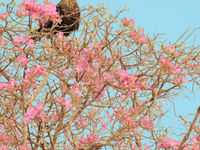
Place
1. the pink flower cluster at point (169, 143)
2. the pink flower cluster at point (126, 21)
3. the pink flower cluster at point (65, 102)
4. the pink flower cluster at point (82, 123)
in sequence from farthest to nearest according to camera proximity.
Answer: the pink flower cluster at point (82, 123), the pink flower cluster at point (126, 21), the pink flower cluster at point (169, 143), the pink flower cluster at point (65, 102)

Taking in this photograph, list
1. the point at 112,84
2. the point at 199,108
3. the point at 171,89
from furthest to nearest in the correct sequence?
the point at 171,89 < the point at 199,108 < the point at 112,84

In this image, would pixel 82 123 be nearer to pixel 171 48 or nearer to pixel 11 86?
pixel 11 86

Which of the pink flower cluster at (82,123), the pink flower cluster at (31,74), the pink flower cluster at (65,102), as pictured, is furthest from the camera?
the pink flower cluster at (82,123)

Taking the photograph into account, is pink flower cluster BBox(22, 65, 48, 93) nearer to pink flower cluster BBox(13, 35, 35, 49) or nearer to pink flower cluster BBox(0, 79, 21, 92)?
pink flower cluster BBox(0, 79, 21, 92)

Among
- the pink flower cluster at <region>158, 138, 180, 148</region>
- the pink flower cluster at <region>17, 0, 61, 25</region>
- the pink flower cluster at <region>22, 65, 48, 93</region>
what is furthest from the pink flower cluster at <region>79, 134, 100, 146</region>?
the pink flower cluster at <region>17, 0, 61, 25</region>

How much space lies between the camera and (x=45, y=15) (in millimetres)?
4676

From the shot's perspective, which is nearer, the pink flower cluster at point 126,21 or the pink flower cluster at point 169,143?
the pink flower cluster at point 169,143

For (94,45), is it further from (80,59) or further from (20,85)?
(20,85)

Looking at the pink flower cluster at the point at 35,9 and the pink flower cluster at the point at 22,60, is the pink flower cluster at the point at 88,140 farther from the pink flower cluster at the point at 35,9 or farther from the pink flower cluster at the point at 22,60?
the pink flower cluster at the point at 35,9

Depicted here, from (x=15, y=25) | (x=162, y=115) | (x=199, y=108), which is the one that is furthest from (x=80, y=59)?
(x=199, y=108)

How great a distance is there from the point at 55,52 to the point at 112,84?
1579mm

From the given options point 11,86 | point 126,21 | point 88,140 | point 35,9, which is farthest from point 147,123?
point 35,9

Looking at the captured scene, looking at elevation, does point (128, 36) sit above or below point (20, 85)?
above

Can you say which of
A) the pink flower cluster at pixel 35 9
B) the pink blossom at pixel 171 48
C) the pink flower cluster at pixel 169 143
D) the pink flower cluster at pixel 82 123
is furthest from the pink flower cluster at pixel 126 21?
the pink flower cluster at pixel 169 143
